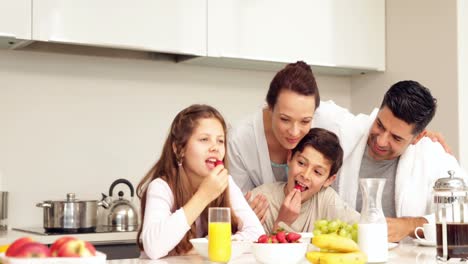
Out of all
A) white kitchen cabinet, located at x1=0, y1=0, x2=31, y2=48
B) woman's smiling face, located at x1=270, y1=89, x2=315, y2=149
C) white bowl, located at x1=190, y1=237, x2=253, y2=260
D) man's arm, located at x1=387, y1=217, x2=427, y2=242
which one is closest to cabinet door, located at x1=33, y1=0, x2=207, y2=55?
white kitchen cabinet, located at x1=0, y1=0, x2=31, y2=48

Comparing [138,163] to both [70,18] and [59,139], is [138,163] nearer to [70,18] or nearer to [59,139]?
[59,139]

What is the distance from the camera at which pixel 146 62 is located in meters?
3.55

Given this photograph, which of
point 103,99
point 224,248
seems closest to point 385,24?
point 103,99

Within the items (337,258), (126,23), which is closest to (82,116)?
(126,23)

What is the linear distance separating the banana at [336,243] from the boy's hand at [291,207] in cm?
80

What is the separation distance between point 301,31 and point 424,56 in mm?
650

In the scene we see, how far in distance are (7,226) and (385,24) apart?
223cm

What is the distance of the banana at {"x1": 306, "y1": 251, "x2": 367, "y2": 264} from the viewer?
1.67 meters

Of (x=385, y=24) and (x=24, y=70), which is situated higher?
(x=385, y=24)

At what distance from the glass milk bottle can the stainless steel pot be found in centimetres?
150

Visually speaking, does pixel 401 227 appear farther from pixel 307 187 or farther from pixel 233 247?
pixel 233 247

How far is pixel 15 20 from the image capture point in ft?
9.65

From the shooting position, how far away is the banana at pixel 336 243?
171 cm

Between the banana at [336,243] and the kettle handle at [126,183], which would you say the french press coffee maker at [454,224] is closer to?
the banana at [336,243]
